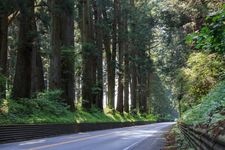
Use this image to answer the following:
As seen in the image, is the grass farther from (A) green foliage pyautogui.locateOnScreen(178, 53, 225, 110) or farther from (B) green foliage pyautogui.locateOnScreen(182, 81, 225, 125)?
(B) green foliage pyautogui.locateOnScreen(182, 81, 225, 125)

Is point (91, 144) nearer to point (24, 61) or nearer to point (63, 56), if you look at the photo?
point (24, 61)

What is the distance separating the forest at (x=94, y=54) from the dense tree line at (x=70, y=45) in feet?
0.24

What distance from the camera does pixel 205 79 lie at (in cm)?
2455

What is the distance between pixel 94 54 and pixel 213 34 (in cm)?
3885

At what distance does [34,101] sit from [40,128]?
6314 mm

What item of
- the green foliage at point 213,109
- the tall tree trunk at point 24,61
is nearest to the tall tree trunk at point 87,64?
the tall tree trunk at point 24,61

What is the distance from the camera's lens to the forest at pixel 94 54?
1714 cm

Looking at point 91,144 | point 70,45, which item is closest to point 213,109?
point 91,144

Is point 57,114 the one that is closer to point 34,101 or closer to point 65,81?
point 34,101

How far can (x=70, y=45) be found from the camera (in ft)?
133

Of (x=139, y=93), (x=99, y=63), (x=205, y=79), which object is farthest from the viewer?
(x=139, y=93)

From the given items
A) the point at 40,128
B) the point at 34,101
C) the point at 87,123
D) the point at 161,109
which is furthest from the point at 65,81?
the point at 161,109

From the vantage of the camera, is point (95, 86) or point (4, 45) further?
point (95, 86)

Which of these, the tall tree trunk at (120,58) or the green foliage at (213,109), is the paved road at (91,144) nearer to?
the green foliage at (213,109)
